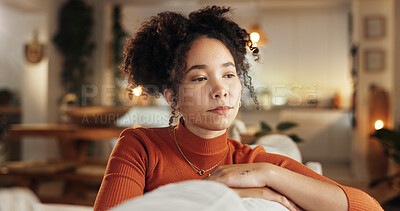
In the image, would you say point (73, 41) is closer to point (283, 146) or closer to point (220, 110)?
point (283, 146)

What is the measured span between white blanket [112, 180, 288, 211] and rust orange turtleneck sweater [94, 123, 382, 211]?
34cm

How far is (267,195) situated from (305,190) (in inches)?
4.1

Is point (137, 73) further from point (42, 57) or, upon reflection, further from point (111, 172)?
point (42, 57)

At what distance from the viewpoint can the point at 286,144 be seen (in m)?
1.35

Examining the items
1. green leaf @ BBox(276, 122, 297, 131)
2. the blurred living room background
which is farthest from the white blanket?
the blurred living room background

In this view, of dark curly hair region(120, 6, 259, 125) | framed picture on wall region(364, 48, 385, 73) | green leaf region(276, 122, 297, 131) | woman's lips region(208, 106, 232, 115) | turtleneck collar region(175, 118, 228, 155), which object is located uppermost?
framed picture on wall region(364, 48, 385, 73)

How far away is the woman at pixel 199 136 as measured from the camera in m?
0.69

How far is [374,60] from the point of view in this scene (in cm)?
441

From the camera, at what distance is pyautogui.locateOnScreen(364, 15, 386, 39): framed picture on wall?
4297 mm

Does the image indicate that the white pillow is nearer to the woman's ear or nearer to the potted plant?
the woman's ear

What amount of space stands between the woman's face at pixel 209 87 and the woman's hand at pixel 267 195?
18cm

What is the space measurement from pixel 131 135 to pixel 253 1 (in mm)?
4787

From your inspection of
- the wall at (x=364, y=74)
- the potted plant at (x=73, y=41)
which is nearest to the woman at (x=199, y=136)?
the wall at (x=364, y=74)

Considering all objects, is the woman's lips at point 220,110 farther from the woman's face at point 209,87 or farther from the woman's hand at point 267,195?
the woman's hand at point 267,195
